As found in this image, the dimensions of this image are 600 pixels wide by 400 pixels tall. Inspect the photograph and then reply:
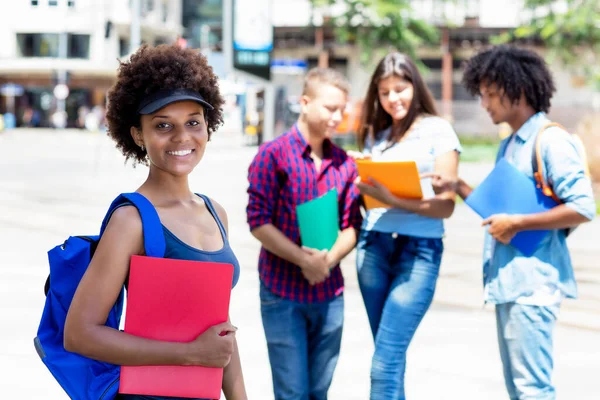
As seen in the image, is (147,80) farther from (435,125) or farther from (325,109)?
(435,125)

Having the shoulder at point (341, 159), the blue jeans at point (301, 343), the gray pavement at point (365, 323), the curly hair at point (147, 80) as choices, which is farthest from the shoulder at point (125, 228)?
the gray pavement at point (365, 323)

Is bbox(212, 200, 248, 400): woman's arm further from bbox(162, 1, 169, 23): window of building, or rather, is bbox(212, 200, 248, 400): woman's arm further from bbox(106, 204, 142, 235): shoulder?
bbox(162, 1, 169, 23): window of building

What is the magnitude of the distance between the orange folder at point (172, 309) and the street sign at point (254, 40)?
41.4 feet

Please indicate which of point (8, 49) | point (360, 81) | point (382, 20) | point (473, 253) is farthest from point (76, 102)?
point (473, 253)

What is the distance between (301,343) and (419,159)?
0.99 m

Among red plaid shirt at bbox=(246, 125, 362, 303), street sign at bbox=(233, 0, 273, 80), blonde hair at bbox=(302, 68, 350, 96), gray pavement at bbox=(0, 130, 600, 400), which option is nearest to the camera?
red plaid shirt at bbox=(246, 125, 362, 303)

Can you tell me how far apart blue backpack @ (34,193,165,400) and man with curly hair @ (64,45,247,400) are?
3cm

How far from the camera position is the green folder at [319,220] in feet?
12.4

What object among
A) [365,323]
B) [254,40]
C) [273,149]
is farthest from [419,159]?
[254,40]

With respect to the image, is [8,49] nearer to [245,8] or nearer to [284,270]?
[245,8]

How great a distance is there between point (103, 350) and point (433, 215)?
7.22 feet

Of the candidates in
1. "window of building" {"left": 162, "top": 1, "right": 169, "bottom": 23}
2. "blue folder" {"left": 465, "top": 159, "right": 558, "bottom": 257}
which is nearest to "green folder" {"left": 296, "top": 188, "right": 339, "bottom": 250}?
"blue folder" {"left": 465, "top": 159, "right": 558, "bottom": 257}

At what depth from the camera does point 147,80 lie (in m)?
2.33

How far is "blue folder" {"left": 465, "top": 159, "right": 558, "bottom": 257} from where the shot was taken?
3.62m
